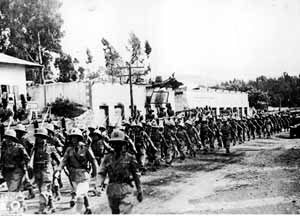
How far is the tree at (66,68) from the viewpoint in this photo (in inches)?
1123

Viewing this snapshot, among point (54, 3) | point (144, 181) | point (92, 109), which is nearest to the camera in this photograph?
point (144, 181)

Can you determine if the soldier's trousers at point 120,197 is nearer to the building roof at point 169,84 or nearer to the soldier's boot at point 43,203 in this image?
the soldier's boot at point 43,203

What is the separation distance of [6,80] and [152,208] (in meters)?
15.9

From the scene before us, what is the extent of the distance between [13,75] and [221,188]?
15817mm

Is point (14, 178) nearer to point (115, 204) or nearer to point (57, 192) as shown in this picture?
point (57, 192)

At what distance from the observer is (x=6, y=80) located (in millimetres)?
21500

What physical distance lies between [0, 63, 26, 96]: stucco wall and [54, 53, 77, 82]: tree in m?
5.70

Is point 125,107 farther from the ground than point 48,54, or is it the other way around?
point 48,54

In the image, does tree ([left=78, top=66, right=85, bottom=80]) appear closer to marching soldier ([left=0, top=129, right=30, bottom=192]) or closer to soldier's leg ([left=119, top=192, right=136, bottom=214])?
marching soldier ([left=0, top=129, right=30, bottom=192])

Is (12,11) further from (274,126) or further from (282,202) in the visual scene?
(274,126)

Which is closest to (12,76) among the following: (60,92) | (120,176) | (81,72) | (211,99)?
(60,92)

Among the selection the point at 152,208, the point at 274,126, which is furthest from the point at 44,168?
the point at 274,126

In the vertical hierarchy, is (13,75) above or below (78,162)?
above

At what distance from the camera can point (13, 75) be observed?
22172 mm
